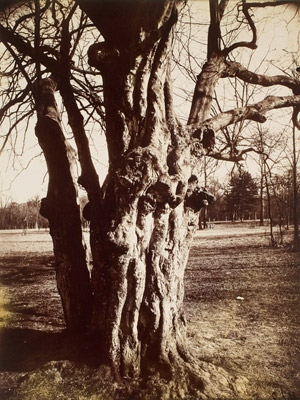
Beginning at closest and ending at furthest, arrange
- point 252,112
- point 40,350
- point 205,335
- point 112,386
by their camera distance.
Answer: point 112,386 < point 40,350 < point 252,112 < point 205,335

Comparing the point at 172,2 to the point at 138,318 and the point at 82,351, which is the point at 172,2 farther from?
the point at 82,351

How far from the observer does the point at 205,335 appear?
430 centimetres

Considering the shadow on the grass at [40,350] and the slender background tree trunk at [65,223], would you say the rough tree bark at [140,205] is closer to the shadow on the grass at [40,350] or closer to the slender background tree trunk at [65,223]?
the shadow on the grass at [40,350]

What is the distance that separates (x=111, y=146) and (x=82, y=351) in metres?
2.00

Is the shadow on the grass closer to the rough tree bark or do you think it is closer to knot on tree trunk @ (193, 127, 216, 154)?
the rough tree bark

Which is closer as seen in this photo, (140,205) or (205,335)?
(140,205)

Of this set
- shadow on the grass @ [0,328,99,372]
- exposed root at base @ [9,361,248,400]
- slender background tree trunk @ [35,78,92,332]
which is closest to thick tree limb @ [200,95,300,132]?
slender background tree trunk @ [35,78,92,332]

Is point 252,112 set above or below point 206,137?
above

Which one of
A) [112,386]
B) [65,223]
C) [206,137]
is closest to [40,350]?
[112,386]

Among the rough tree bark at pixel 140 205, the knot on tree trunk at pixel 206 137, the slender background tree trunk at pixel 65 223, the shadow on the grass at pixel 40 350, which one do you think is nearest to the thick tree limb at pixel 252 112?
the knot on tree trunk at pixel 206 137

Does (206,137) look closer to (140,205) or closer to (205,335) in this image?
(140,205)

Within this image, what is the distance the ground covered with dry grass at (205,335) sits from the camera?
8.87 ft

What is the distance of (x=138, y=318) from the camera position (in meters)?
2.79

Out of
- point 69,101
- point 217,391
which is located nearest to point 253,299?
point 217,391
